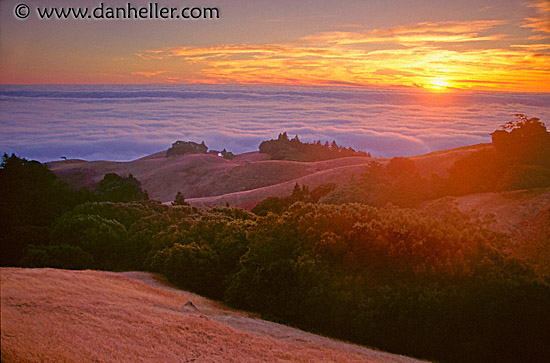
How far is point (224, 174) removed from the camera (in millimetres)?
46906

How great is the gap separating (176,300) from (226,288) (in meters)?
2.53

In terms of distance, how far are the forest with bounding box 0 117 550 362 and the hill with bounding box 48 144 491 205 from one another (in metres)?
16.5

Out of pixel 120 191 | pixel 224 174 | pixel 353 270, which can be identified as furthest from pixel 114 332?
pixel 224 174

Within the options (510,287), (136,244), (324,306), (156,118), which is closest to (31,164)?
(136,244)

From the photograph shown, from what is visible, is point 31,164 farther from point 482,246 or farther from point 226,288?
point 482,246

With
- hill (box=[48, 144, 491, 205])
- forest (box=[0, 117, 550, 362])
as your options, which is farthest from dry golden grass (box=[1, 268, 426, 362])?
hill (box=[48, 144, 491, 205])

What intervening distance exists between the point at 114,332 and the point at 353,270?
6275 mm

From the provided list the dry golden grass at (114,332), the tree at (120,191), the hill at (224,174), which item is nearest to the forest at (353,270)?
the dry golden grass at (114,332)

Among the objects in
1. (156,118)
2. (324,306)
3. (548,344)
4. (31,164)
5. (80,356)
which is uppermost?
(156,118)

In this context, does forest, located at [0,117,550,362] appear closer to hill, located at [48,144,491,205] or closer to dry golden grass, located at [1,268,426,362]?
dry golden grass, located at [1,268,426,362]

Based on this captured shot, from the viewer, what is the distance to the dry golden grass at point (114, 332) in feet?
14.9

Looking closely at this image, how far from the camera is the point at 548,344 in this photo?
28.8ft

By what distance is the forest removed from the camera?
9.12m

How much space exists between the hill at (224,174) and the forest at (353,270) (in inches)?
649
